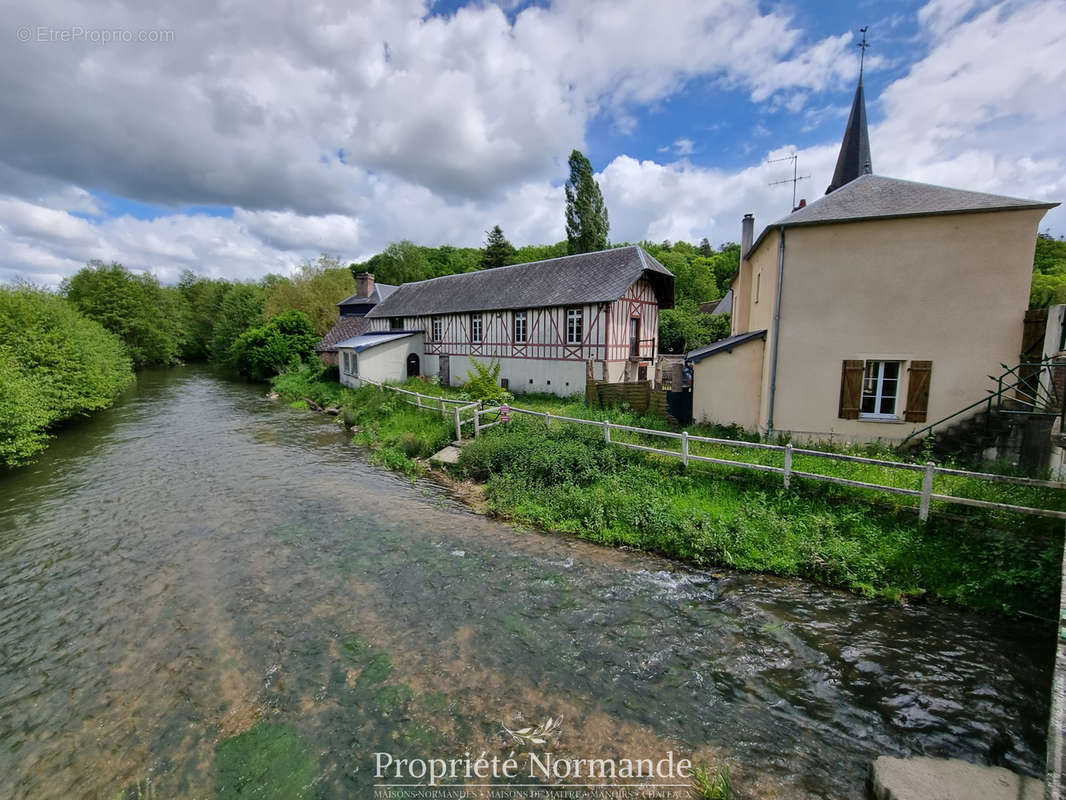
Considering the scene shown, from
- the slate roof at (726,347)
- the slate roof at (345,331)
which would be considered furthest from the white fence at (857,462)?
the slate roof at (345,331)

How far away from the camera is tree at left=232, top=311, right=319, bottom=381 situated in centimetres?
→ 3306

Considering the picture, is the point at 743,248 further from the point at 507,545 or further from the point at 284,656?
the point at 284,656

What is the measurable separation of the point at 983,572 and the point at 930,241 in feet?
20.9

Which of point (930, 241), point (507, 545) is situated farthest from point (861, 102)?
point (507, 545)

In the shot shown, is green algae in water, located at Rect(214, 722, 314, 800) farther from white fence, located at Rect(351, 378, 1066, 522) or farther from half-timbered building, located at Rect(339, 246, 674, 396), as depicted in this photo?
half-timbered building, located at Rect(339, 246, 674, 396)

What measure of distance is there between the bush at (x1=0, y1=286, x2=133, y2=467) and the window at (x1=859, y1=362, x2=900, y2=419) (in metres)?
20.5

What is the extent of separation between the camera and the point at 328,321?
38.5 m

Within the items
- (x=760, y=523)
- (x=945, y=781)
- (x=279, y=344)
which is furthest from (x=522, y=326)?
(x=279, y=344)

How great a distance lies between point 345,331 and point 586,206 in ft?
67.8

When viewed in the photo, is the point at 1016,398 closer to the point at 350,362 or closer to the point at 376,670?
the point at 376,670

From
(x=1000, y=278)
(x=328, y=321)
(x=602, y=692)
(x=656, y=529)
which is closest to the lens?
(x=602, y=692)

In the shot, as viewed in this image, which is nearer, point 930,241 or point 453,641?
point 453,641

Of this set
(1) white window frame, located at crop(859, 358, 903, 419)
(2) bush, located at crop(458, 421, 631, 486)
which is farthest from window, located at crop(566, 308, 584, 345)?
(1) white window frame, located at crop(859, 358, 903, 419)

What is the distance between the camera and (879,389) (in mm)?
9625
